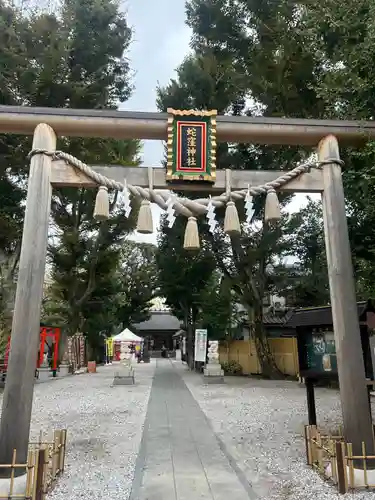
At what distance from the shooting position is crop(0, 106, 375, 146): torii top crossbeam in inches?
195

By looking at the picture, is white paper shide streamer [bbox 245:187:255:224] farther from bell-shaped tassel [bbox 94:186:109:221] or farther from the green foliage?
the green foliage

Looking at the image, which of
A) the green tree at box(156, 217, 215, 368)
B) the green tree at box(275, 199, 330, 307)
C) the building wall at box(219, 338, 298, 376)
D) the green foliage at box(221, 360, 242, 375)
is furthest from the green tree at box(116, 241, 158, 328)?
the green tree at box(275, 199, 330, 307)

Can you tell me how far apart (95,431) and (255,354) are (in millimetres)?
13832

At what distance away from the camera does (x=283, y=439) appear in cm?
659

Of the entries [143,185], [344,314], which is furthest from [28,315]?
[344,314]

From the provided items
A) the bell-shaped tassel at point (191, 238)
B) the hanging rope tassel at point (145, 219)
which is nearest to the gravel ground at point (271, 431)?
the bell-shaped tassel at point (191, 238)

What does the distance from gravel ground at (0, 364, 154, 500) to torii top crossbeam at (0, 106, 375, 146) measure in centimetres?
430

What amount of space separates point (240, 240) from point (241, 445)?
11906 mm

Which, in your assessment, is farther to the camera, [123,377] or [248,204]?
[123,377]

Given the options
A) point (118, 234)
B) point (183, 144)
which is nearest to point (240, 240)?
point (118, 234)

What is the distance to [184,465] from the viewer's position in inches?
202

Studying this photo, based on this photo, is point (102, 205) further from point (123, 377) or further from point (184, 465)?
point (123, 377)

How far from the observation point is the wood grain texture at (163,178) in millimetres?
4902

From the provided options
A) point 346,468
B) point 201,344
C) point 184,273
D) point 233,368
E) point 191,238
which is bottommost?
point 346,468
